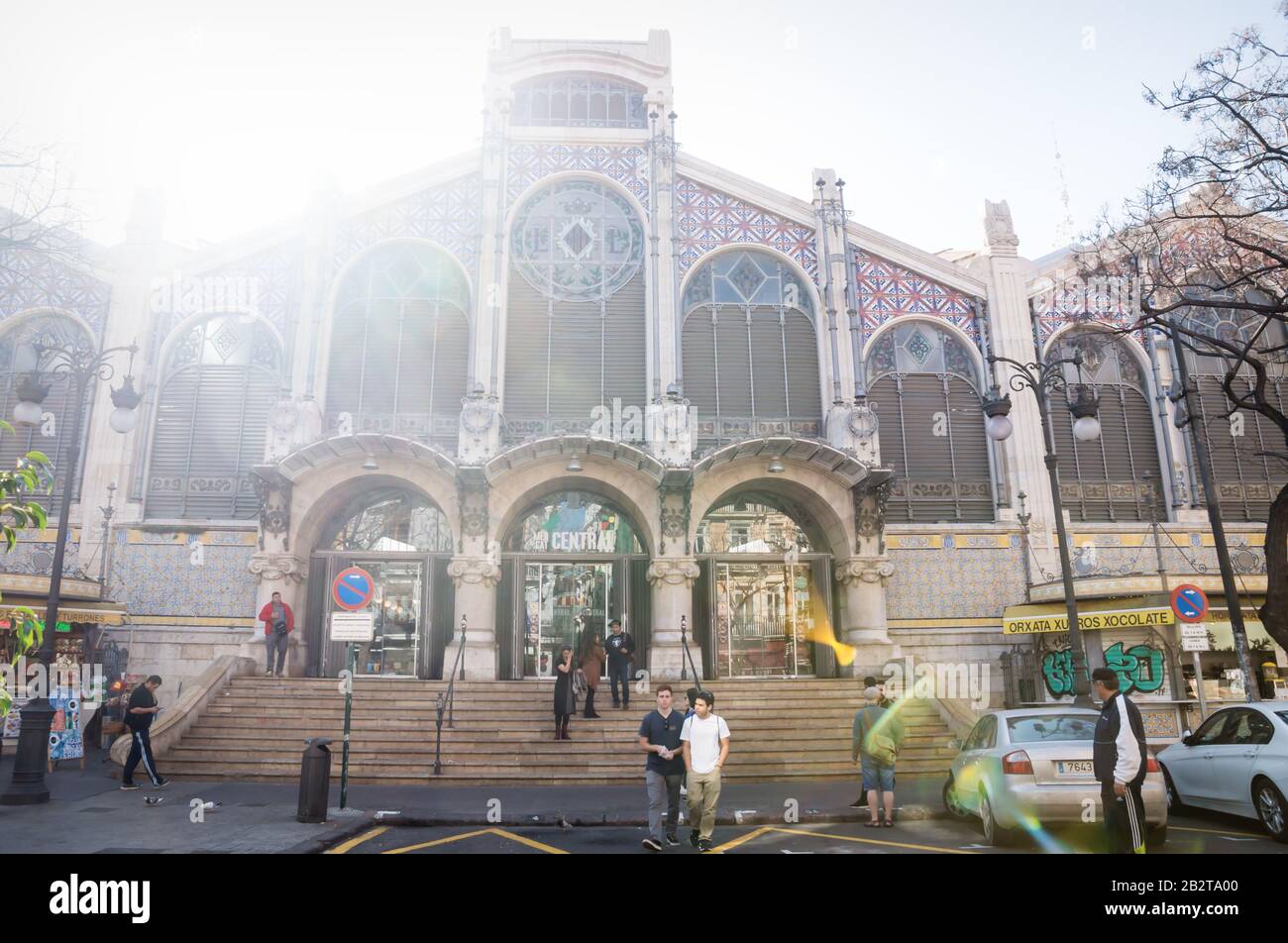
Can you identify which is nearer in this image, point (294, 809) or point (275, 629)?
point (294, 809)

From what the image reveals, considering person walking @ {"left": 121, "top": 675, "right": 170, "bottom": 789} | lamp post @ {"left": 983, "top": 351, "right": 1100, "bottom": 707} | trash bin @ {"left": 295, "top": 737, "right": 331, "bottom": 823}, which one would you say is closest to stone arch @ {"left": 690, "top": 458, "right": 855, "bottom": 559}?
lamp post @ {"left": 983, "top": 351, "right": 1100, "bottom": 707}

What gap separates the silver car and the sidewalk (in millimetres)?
2266

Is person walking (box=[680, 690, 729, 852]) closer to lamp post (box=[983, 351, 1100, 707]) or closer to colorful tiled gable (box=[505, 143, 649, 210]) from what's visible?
lamp post (box=[983, 351, 1100, 707])

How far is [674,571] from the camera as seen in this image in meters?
19.0

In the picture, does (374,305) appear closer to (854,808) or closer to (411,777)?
(411,777)

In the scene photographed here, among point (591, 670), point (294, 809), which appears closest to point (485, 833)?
point (294, 809)

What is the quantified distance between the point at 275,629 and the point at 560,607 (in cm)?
641

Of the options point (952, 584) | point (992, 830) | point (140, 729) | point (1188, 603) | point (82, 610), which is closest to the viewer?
point (992, 830)

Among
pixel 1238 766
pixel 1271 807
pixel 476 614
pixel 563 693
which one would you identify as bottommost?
pixel 1271 807

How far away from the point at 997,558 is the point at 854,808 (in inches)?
448

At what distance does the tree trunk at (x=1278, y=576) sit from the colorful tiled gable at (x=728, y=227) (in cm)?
1208

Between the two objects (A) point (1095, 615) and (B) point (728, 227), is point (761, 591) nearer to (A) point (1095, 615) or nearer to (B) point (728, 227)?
(A) point (1095, 615)

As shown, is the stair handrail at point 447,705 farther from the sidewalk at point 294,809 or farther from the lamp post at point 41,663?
the lamp post at point 41,663

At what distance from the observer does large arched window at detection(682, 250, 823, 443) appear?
21125mm
